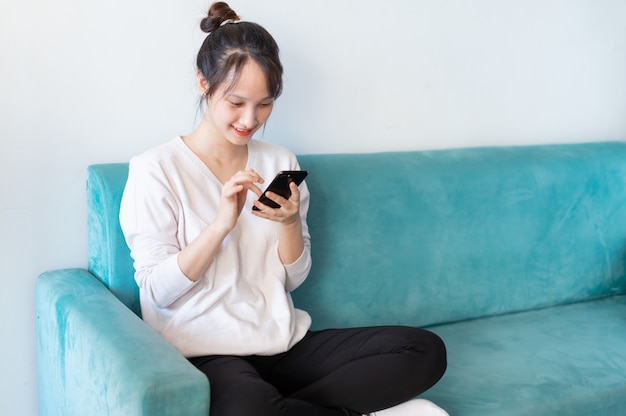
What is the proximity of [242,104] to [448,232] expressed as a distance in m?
0.77

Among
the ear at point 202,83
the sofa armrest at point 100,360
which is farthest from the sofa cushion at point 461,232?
the sofa armrest at point 100,360

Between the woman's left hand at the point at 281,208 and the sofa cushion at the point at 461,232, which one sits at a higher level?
the woman's left hand at the point at 281,208

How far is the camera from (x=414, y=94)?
2.25m

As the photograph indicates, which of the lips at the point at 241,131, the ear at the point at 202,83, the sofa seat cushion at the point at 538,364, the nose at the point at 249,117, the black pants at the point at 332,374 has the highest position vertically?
the ear at the point at 202,83

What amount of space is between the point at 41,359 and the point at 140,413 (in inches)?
26.8

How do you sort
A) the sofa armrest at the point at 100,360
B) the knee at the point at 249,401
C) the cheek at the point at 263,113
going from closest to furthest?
the sofa armrest at the point at 100,360 < the knee at the point at 249,401 < the cheek at the point at 263,113

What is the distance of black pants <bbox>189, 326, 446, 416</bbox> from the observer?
4.42 feet

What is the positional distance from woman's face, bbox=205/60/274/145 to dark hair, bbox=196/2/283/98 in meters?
0.01

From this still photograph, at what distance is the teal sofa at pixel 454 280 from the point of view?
4.98ft

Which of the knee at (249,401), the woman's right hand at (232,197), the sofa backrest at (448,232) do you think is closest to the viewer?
the knee at (249,401)

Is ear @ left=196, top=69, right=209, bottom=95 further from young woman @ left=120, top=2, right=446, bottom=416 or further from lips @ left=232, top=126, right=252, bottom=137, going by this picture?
lips @ left=232, top=126, right=252, bottom=137

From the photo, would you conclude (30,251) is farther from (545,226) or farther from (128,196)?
(545,226)

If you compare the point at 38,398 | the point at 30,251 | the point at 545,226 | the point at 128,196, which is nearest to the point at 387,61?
the point at 545,226

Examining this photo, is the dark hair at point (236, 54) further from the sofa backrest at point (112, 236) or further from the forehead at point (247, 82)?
the sofa backrest at point (112, 236)
